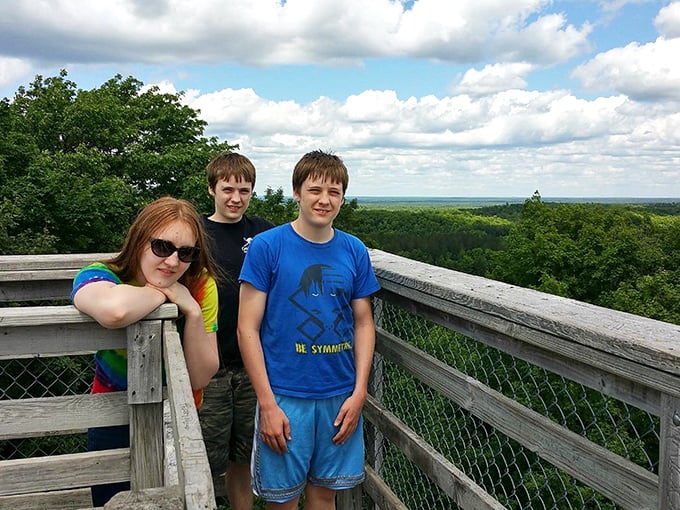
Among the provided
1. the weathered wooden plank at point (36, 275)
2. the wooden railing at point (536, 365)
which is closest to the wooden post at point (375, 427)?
the wooden railing at point (536, 365)

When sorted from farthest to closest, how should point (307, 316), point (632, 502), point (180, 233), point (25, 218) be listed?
point (25, 218) → point (307, 316) → point (180, 233) → point (632, 502)

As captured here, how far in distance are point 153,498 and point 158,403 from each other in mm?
830

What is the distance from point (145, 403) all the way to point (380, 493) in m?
1.27

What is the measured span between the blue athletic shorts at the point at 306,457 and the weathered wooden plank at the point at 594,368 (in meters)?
0.70

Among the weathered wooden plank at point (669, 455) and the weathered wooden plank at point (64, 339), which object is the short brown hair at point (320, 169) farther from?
the weathered wooden plank at point (669, 455)

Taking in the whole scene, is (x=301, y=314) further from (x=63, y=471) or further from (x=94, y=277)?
(x=63, y=471)

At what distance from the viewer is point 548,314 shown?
65.6 inches

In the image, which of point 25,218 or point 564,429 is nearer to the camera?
point 564,429

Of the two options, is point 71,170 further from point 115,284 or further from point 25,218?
point 115,284

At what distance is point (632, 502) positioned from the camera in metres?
1.44

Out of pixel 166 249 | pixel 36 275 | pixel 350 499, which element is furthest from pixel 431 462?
pixel 36 275

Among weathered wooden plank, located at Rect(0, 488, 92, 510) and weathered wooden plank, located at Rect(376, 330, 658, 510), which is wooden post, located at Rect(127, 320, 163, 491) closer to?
weathered wooden plank, located at Rect(0, 488, 92, 510)

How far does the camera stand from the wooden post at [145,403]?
1.92m

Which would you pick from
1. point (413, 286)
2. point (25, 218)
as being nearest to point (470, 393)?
point (413, 286)
